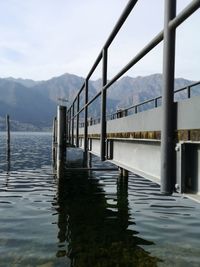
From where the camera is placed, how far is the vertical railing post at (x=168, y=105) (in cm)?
400

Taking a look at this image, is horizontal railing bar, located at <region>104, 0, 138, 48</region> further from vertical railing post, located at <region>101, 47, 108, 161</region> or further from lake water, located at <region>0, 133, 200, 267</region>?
lake water, located at <region>0, 133, 200, 267</region>

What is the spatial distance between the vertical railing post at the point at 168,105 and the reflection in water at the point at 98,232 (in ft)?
16.7

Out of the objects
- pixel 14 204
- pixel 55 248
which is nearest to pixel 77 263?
pixel 55 248

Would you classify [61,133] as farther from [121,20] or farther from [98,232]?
[121,20]

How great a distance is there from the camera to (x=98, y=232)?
1127 centimetres

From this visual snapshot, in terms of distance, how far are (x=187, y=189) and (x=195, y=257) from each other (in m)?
5.79

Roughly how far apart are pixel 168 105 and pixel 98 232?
788cm

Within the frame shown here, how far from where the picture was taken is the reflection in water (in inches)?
355

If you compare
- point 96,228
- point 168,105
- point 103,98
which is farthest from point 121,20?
point 96,228

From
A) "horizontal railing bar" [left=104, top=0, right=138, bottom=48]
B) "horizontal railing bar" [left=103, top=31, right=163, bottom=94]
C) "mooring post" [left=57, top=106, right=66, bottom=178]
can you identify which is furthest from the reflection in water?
"horizontal railing bar" [left=104, top=0, right=138, bottom=48]

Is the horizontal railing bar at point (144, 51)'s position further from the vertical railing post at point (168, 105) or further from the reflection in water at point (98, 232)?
the reflection in water at point (98, 232)

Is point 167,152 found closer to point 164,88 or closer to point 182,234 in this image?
point 164,88

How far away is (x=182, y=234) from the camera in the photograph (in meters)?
11.3

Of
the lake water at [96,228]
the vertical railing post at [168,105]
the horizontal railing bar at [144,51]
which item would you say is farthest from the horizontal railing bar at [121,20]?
the lake water at [96,228]
